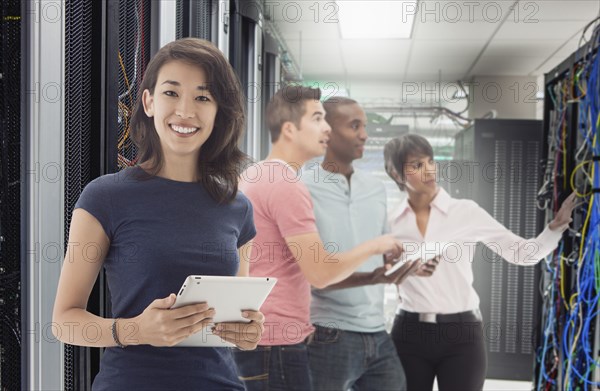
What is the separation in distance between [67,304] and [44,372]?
25 cm

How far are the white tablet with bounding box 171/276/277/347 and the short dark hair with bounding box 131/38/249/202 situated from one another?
0.21m

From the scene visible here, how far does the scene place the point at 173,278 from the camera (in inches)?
42.6

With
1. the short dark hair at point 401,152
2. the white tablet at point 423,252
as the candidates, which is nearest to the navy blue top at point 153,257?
the white tablet at point 423,252

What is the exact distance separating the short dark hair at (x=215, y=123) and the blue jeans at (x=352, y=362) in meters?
0.97

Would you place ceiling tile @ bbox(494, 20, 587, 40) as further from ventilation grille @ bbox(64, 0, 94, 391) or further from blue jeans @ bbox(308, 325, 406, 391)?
ventilation grille @ bbox(64, 0, 94, 391)

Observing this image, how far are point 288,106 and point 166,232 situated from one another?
1.12 meters

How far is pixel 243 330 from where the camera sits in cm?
114

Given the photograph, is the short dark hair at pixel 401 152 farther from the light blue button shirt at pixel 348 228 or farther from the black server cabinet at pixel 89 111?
the black server cabinet at pixel 89 111

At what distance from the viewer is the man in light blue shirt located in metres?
2.02

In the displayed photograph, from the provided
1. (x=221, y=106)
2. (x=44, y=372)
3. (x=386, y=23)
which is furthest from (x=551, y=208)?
(x=44, y=372)

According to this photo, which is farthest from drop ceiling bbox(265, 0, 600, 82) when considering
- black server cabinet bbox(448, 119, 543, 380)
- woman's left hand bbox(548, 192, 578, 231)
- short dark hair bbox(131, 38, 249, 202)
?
short dark hair bbox(131, 38, 249, 202)

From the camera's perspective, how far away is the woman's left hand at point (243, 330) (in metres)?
1.12

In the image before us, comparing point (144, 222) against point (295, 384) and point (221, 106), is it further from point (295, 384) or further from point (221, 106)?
point (295, 384)

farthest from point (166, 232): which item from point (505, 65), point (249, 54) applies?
point (505, 65)
